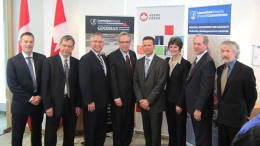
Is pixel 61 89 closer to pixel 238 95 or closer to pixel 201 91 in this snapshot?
pixel 201 91

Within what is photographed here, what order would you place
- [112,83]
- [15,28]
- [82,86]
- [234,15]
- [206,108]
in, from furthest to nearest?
[15,28] < [234,15] < [112,83] < [82,86] < [206,108]

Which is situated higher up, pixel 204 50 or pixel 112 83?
pixel 204 50

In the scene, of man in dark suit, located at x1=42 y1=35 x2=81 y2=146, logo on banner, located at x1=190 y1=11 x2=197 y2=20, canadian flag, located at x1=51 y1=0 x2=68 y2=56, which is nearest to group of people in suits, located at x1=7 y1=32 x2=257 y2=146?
man in dark suit, located at x1=42 y1=35 x2=81 y2=146

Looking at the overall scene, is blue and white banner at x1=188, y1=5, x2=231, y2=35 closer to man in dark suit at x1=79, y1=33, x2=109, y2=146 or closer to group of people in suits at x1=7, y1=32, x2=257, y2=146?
group of people in suits at x1=7, y1=32, x2=257, y2=146

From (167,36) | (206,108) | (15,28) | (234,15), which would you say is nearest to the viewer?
(206,108)

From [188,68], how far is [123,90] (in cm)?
82

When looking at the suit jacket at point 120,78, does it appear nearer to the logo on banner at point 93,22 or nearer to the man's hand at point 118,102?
the man's hand at point 118,102

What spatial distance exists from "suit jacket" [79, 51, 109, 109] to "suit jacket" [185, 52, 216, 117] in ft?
3.15

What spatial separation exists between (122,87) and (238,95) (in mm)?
1355

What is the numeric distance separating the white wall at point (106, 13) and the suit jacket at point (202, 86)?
0.57 metres

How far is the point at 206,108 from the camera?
297cm

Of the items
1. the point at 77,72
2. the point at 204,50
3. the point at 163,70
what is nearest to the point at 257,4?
the point at 204,50

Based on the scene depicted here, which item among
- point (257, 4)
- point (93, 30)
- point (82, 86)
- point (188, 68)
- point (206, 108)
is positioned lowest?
point (206, 108)

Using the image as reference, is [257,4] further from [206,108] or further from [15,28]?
[15,28]
